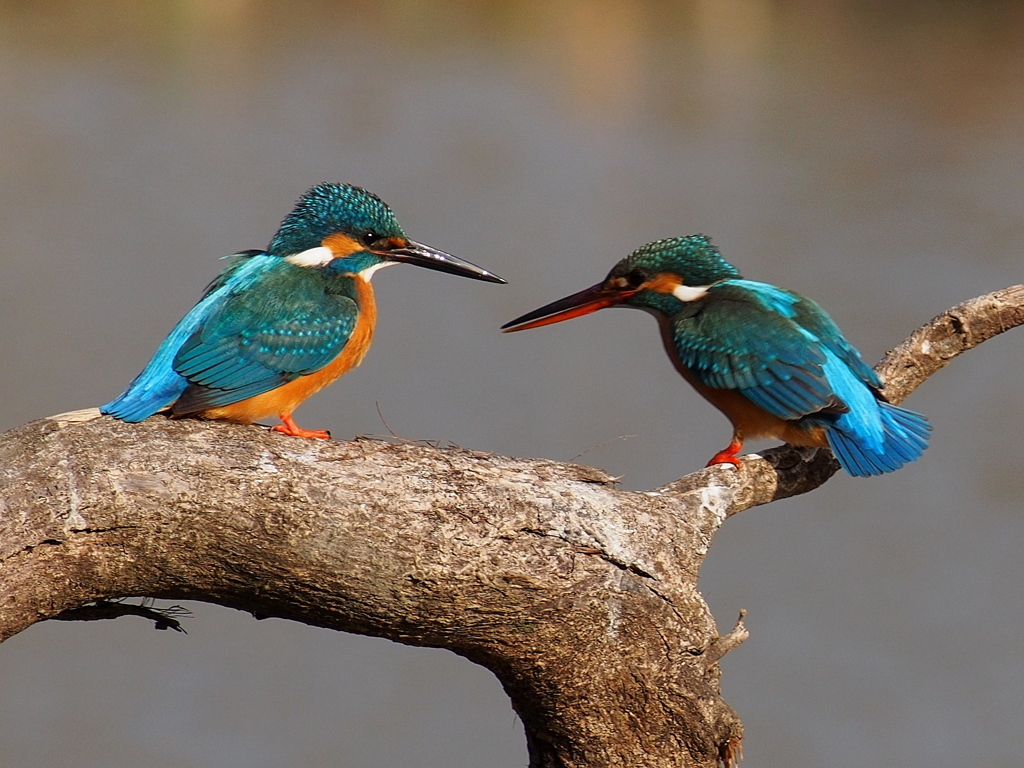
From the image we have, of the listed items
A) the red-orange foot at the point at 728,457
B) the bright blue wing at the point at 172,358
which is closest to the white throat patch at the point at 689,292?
the red-orange foot at the point at 728,457

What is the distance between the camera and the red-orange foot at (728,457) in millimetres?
2598

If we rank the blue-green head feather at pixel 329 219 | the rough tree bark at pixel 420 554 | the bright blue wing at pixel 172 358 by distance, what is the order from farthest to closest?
the blue-green head feather at pixel 329 219
the bright blue wing at pixel 172 358
the rough tree bark at pixel 420 554

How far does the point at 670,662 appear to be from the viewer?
7.47 feet

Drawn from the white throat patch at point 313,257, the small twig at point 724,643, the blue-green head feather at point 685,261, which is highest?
the blue-green head feather at point 685,261

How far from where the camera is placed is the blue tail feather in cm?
254

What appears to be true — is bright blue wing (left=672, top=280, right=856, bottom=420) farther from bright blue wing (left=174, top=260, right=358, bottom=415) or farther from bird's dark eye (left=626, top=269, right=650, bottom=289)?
bright blue wing (left=174, top=260, right=358, bottom=415)

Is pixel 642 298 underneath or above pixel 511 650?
above

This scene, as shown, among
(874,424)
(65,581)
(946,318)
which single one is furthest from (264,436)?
(946,318)

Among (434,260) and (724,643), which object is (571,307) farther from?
(724,643)

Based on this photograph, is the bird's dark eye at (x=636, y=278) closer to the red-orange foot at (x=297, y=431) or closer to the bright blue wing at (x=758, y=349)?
the bright blue wing at (x=758, y=349)

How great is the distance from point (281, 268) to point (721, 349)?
3.47 ft

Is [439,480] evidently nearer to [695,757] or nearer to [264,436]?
[264,436]

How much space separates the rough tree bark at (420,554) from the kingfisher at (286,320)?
10 centimetres

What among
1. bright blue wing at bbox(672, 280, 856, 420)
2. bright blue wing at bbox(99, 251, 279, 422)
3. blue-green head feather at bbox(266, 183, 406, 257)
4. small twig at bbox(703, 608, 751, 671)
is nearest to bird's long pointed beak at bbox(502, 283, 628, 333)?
bright blue wing at bbox(672, 280, 856, 420)
